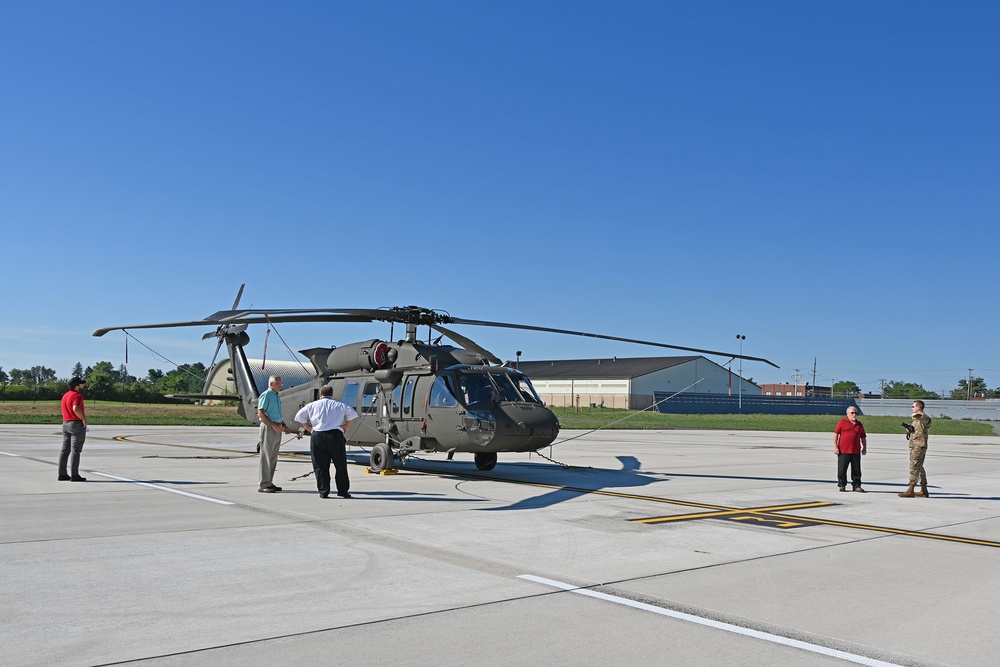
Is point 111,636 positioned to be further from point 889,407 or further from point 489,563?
point 889,407

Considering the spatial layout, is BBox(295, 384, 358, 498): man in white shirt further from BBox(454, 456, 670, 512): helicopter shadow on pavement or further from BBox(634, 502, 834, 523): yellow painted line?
BBox(634, 502, 834, 523): yellow painted line

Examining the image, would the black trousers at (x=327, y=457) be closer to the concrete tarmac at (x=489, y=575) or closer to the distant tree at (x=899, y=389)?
the concrete tarmac at (x=489, y=575)

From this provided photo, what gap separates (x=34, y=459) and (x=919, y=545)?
17972mm

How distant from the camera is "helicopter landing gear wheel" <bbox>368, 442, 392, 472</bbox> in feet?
53.3

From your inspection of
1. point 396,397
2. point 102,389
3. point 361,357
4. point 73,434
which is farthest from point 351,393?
point 102,389

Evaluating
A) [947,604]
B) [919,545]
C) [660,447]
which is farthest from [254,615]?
[660,447]

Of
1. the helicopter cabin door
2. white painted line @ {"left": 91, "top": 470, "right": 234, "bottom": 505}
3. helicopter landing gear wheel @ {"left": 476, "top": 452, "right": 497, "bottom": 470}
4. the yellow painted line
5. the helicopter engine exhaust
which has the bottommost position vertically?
white painted line @ {"left": 91, "top": 470, "right": 234, "bottom": 505}

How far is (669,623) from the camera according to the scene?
567 centimetres

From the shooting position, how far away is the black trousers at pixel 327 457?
1228 centimetres

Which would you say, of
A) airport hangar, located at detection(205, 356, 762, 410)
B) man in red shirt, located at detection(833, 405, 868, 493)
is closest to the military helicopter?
man in red shirt, located at detection(833, 405, 868, 493)

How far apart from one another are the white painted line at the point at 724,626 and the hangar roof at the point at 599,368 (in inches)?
3625

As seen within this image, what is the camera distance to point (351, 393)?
17719mm

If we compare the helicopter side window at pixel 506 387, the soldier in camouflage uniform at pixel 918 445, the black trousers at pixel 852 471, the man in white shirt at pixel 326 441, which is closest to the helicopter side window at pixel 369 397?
the helicopter side window at pixel 506 387

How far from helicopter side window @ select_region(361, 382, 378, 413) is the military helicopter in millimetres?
→ 21
